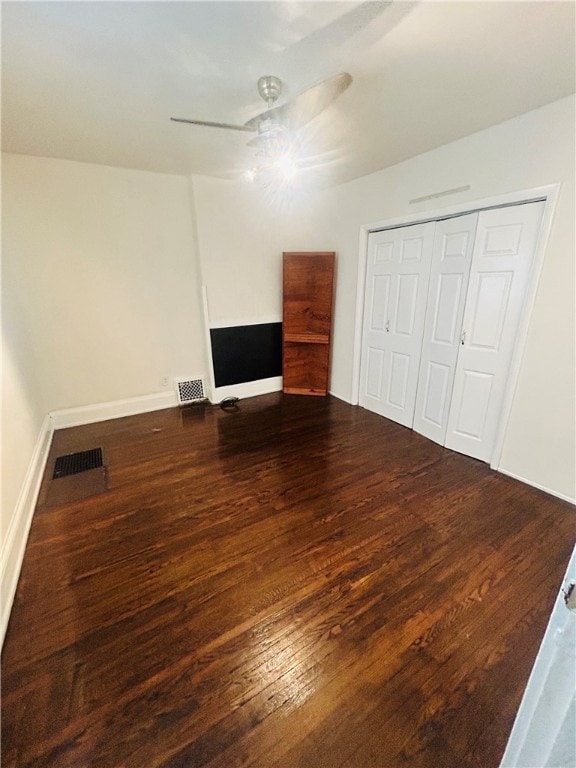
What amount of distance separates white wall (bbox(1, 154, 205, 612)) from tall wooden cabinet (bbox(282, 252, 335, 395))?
1141mm

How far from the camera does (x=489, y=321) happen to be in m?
2.45

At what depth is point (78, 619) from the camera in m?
1.48

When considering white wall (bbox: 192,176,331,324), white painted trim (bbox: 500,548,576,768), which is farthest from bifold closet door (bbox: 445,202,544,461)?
white painted trim (bbox: 500,548,576,768)

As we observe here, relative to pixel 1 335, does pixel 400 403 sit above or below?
below

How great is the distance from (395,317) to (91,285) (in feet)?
10.6

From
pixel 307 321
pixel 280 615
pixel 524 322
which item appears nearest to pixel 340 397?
pixel 307 321

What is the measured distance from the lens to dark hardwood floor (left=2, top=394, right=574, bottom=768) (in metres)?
1.10

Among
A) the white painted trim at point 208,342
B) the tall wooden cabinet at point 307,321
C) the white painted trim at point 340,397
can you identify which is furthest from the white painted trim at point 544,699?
the white painted trim at point 208,342

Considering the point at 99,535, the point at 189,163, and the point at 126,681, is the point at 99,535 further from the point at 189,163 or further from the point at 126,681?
the point at 189,163

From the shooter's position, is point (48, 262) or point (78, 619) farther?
point (48, 262)

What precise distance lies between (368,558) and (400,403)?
194 centimetres

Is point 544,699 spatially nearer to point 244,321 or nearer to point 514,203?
point 514,203

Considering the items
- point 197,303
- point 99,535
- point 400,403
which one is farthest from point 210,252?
point 99,535

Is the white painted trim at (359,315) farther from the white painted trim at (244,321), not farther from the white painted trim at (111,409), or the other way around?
the white painted trim at (111,409)
